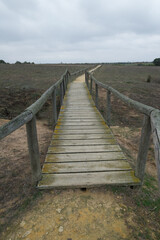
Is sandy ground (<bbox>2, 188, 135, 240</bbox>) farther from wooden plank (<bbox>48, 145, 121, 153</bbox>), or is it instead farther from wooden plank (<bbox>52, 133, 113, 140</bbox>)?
wooden plank (<bbox>52, 133, 113, 140</bbox>)

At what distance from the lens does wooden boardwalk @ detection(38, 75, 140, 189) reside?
2.42m

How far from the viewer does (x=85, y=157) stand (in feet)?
9.95

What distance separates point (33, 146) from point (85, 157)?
1162 millimetres

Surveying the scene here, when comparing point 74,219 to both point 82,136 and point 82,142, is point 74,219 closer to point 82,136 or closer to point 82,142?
point 82,142

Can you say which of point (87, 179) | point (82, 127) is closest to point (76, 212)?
point (87, 179)

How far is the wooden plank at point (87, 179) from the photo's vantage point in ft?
7.66

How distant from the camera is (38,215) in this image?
6.27 feet

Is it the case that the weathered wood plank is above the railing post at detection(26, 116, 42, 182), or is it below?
below

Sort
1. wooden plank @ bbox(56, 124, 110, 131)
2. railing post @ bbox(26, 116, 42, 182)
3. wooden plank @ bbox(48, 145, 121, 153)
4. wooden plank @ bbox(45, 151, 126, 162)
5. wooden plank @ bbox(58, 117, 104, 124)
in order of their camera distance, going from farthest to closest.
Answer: wooden plank @ bbox(58, 117, 104, 124) → wooden plank @ bbox(56, 124, 110, 131) → wooden plank @ bbox(48, 145, 121, 153) → wooden plank @ bbox(45, 151, 126, 162) → railing post @ bbox(26, 116, 42, 182)

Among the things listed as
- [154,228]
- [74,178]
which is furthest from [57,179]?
[154,228]

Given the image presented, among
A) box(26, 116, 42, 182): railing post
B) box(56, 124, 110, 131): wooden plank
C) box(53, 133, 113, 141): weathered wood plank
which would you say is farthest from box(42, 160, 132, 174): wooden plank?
box(56, 124, 110, 131): wooden plank

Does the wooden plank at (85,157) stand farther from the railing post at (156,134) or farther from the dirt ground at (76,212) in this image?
the railing post at (156,134)

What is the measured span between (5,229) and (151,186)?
210 centimetres

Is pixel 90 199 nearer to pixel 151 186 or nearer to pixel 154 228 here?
pixel 154 228
